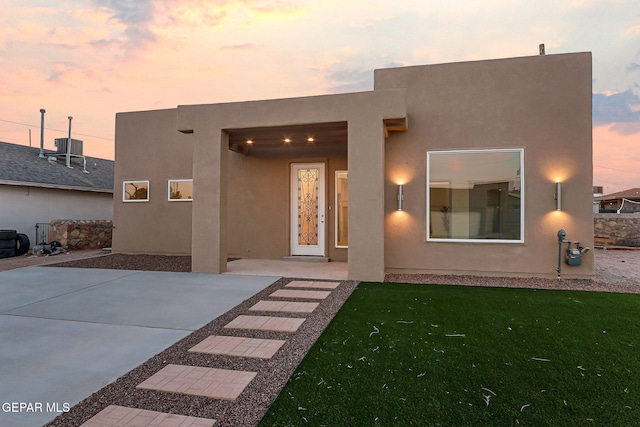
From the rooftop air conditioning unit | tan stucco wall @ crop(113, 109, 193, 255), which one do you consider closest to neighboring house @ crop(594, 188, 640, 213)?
tan stucco wall @ crop(113, 109, 193, 255)

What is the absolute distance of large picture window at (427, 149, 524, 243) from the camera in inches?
265

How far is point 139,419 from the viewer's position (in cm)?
212

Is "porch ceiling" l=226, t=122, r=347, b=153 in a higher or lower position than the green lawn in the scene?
higher

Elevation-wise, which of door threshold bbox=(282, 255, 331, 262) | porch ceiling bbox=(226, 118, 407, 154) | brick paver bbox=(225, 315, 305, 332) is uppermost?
porch ceiling bbox=(226, 118, 407, 154)

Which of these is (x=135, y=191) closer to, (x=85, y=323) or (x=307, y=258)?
(x=307, y=258)

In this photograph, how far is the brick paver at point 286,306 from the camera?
15.0 feet

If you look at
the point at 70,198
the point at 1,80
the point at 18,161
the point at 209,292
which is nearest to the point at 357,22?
the point at 209,292

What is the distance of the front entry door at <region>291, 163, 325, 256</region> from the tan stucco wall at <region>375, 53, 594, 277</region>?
2.29m

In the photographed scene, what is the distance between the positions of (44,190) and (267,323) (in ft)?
45.9

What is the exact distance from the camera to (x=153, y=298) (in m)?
5.15

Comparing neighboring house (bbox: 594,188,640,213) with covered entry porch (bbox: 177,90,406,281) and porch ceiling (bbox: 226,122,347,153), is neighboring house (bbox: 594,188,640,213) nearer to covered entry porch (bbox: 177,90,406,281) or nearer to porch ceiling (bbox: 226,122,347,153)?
covered entry porch (bbox: 177,90,406,281)

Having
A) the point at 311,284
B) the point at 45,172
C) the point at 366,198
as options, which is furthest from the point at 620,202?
the point at 45,172

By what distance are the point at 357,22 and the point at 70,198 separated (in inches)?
533

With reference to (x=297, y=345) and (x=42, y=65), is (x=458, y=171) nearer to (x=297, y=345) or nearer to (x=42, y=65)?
(x=297, y=345)
